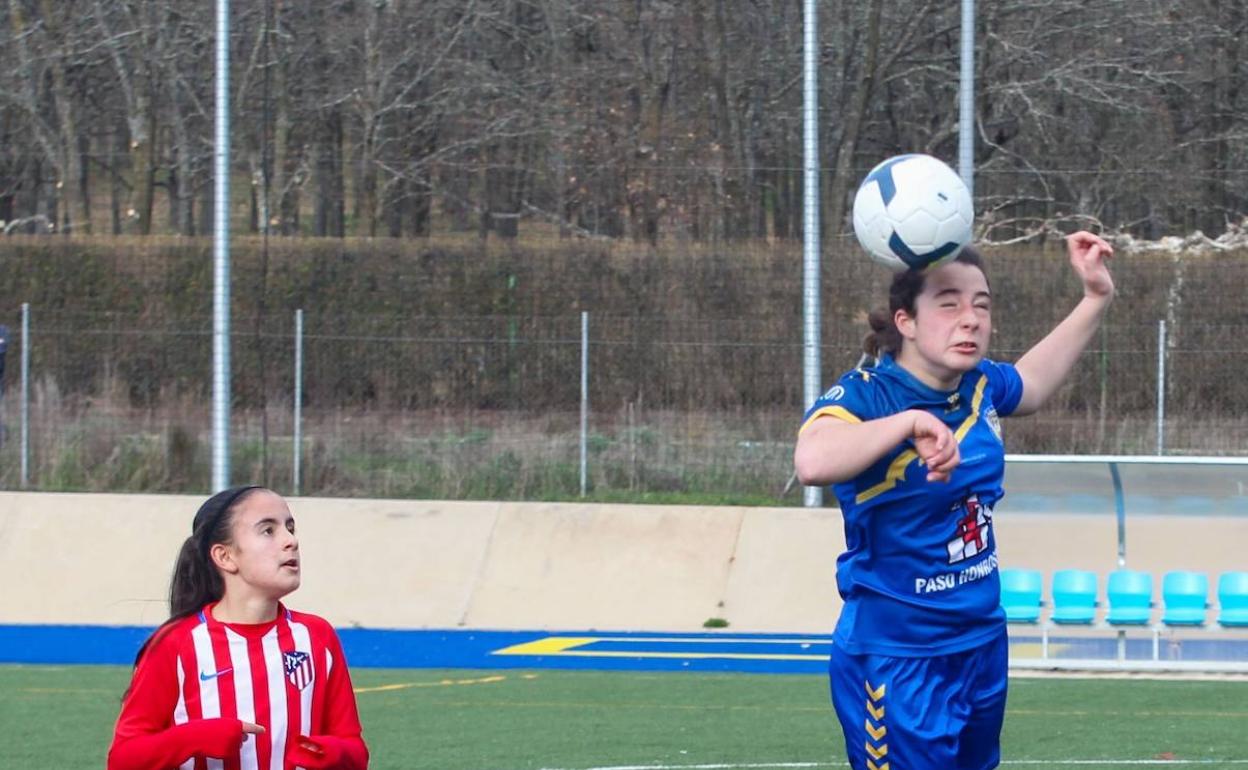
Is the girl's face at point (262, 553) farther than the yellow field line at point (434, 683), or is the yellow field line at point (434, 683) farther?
the yellow field line at point (434, 683)

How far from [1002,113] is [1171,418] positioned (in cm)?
348

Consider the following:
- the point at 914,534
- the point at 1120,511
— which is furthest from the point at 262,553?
the point at 1120,511

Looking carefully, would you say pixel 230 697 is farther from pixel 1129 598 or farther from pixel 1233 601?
pixel 1233 601

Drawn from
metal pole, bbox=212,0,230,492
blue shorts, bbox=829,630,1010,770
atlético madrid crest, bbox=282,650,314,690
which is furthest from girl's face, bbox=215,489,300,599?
metal pole, bbox=212,0,230,492

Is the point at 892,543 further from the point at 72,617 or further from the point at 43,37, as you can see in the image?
the point at 43,37

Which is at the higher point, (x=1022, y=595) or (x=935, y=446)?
(x=935, y=446)

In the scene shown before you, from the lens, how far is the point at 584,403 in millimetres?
15398

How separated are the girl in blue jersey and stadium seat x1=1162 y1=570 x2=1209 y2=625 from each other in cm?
635

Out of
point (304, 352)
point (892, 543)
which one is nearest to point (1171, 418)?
point (304, 352)

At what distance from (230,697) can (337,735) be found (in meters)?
0.24

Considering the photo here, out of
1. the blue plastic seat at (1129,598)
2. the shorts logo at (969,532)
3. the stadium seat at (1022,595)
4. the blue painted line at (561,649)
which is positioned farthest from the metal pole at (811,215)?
the shorts logo at (969,532)

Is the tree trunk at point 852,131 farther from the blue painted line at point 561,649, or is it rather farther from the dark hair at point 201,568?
the dark hair at point 201,568

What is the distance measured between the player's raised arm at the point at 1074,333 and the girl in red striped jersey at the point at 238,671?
1681mm

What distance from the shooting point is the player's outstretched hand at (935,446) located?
10.4 ft
